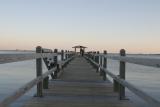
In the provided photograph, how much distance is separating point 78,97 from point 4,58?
13.8ft

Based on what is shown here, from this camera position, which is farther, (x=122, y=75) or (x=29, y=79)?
(x=29, y=79)

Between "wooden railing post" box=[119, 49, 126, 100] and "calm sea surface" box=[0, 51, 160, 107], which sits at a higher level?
"wooden railing post" box=[119, 49, 126, 100]

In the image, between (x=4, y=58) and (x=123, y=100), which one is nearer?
(x=4, y=58)

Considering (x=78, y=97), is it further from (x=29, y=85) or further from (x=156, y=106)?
(x=156, y=106)

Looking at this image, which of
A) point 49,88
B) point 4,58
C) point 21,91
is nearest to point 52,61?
point 49,88

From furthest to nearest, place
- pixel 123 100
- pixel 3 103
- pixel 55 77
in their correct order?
pixel 55 77
pixel 123 100
pixel 3 103

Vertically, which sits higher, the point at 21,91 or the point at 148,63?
the point at 148,63

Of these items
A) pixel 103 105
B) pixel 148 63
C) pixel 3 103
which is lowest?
pixel 103 105

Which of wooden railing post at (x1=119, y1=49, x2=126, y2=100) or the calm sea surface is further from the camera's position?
the calm sea surface

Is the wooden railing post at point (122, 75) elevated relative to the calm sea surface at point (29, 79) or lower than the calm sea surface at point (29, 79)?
elevated

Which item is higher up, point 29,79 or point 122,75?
point 122,75

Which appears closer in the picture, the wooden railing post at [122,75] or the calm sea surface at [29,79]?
the wooden railing post at [122,75]

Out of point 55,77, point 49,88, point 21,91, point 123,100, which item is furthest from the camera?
point 55,77

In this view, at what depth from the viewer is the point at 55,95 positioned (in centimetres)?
871
